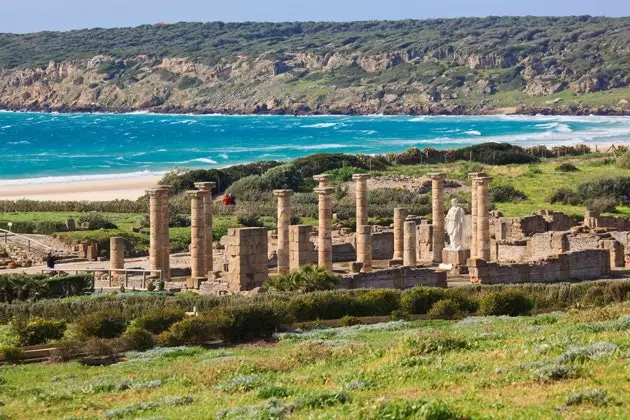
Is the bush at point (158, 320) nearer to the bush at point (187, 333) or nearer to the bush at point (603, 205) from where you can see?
the bush at point (187, 333)

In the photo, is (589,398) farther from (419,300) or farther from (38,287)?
(38,287)

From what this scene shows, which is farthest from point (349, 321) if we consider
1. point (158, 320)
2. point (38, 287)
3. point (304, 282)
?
point (38, 287)

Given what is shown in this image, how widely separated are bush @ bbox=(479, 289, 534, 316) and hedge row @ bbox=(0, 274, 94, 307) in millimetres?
11372

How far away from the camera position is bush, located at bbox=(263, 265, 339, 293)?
113 feet

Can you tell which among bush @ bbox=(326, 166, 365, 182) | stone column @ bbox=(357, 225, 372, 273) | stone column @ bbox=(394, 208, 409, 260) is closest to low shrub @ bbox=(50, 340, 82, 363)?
stone column @ bbox=(357, 225, 372, 273)

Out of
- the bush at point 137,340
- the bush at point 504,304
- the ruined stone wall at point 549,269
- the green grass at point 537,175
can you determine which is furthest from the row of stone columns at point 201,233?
the green grass at point 537,175

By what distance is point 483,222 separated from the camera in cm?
4203

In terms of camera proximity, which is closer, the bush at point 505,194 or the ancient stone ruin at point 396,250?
the ancient stone ruin at point 396,250

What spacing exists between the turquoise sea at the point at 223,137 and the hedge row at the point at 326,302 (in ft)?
200

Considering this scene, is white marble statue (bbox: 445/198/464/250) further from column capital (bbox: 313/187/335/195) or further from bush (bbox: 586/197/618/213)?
bush (bbox: 586/197/618/213)

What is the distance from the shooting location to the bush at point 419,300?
30.8m

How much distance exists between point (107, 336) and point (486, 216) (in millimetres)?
17595

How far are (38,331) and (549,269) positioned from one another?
17449mm

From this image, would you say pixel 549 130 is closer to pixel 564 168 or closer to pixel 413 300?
pixel 564 168
